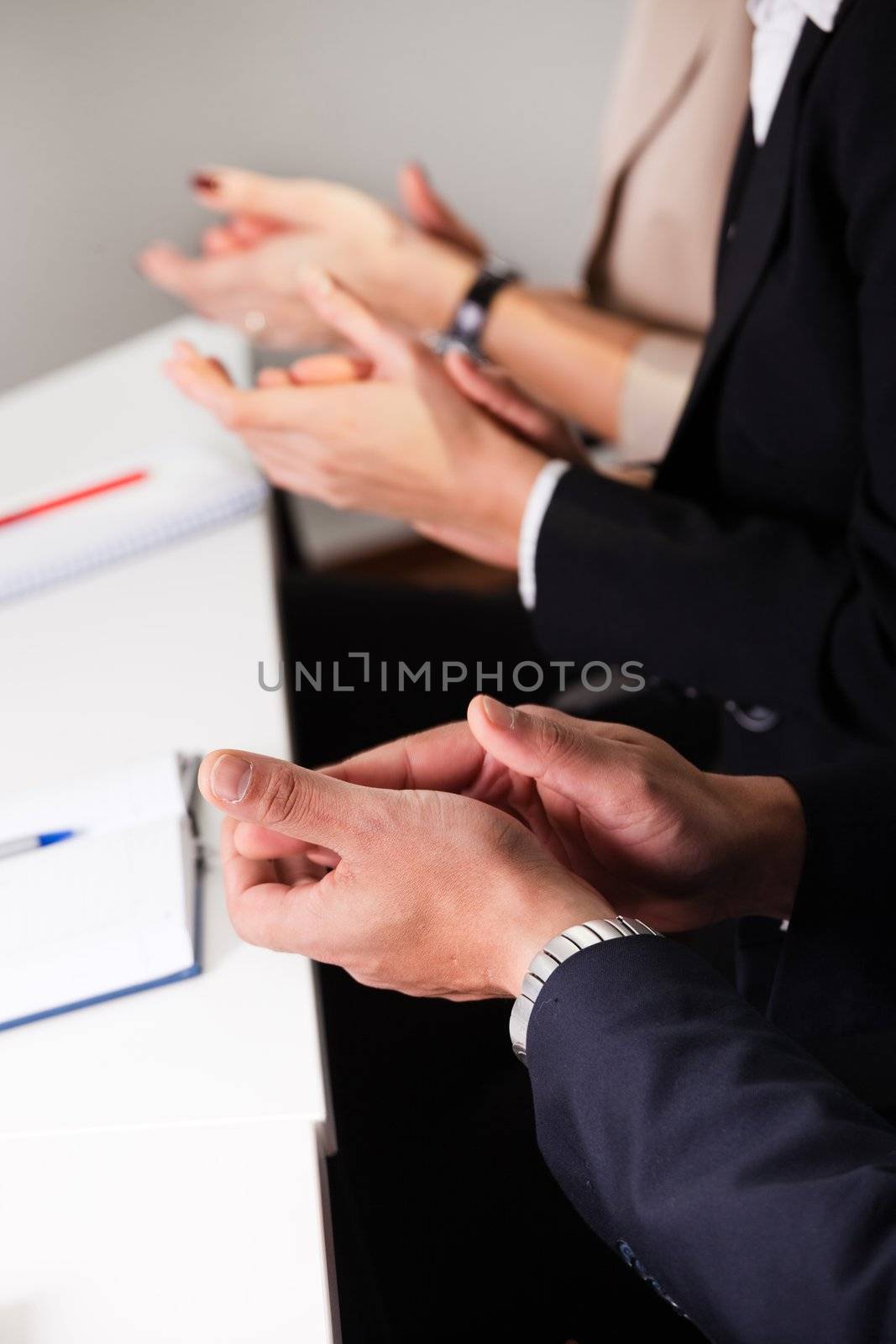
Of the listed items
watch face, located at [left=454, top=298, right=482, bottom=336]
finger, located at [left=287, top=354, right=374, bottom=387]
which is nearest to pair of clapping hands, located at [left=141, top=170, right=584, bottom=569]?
finger, located at [left=287, top=354, right=374, bottom=387]

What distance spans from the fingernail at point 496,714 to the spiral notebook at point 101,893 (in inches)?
6.2

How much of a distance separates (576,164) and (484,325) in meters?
0.54

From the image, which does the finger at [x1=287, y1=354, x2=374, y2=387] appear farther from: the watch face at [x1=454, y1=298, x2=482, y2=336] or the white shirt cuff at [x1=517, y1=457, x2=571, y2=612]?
the watch face at [x1=454, y1=298, x2=482, y2=336]

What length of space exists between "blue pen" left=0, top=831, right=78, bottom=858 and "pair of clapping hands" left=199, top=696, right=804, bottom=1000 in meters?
0.09

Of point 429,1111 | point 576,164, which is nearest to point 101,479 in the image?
point 429,1111

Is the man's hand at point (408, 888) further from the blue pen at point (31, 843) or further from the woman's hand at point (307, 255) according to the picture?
the woman's hand at point (307, 255)

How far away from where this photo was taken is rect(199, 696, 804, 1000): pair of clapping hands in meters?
0.47

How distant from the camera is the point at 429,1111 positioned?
2.01 ft

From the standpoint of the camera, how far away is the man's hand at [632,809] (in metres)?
0.49

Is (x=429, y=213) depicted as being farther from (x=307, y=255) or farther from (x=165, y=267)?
(x=165, y=267)

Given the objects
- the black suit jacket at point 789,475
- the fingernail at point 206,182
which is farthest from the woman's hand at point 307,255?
the black suit jacket at point 789,475

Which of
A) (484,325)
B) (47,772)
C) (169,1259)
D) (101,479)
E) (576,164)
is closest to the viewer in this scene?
(169,1259)

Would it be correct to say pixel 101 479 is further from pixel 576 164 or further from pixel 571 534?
pixel 576 164

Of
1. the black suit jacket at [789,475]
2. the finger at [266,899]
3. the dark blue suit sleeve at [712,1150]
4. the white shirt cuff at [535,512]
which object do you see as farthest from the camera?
the white shirt cuff at [535,512]
